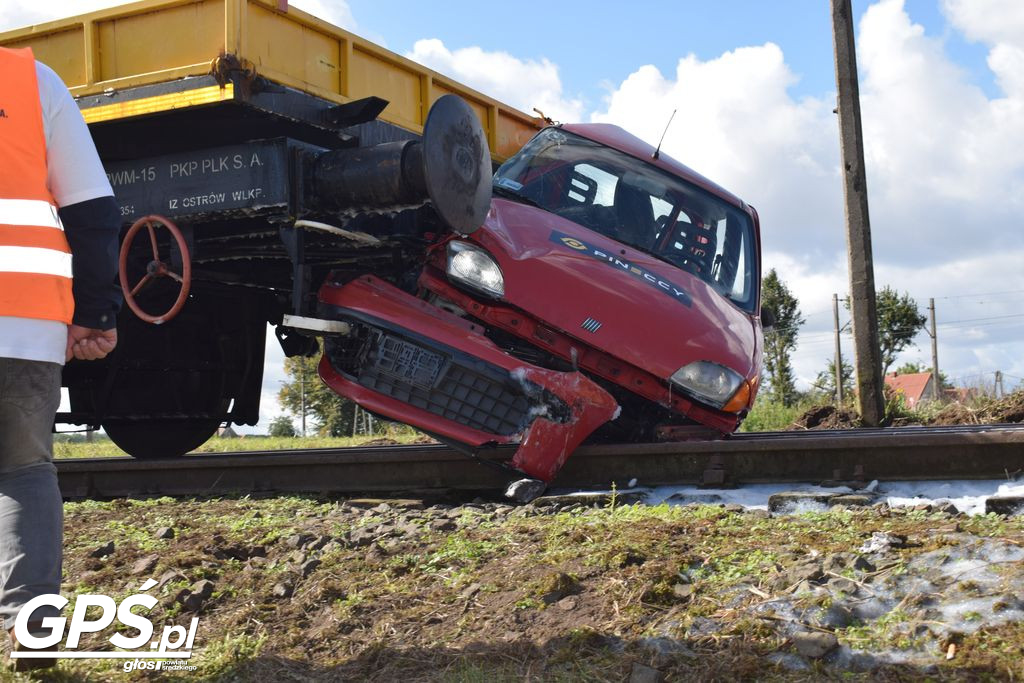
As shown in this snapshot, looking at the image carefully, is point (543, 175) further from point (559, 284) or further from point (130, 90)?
point (130, 90)

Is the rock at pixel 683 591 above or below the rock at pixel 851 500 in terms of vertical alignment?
below

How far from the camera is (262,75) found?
5707mm

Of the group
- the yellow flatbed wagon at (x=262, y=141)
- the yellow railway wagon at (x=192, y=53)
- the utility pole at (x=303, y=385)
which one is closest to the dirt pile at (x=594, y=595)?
the yellow flatbed wagon at (x=262, y=141)

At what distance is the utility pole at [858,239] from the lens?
11.4m

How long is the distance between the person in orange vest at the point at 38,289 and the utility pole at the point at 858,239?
9731 mm

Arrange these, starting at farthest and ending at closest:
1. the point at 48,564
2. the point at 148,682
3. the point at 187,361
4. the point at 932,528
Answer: the point at 187,361 → the point at 932,528 → the point at 148,682 → the point at 48,564

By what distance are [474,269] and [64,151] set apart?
3239mm

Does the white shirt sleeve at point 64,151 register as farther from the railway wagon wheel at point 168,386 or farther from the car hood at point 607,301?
the railway wagon wheel at point 168,386

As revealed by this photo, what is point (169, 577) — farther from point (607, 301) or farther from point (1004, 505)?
point (1004, 505)

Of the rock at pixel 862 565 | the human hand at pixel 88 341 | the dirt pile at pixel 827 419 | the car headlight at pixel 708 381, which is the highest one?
the human hand at pixel 88 341

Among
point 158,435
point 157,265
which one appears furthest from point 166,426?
point 157,265

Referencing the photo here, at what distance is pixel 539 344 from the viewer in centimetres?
626

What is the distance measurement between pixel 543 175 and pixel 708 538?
349 cm

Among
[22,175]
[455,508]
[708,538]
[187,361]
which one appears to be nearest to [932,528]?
[708,538]
